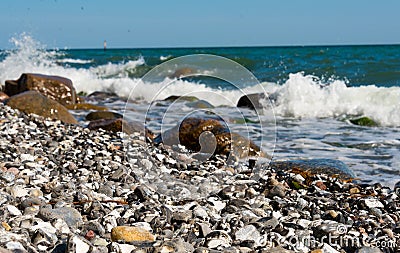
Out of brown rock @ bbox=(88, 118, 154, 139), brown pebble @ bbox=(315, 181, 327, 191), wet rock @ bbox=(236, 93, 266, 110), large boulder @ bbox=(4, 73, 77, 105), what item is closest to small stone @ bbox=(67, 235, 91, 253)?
brown pebble @ bbox=(315, 181, 327, 191)

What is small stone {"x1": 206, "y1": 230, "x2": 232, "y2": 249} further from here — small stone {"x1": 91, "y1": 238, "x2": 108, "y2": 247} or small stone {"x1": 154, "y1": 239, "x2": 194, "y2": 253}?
small stone {"x1": 91, "y1": 238, "x2": 108, "y2": 247}

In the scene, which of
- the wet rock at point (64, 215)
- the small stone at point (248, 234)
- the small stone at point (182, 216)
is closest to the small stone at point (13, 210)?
the wet rock at point (64, 215)

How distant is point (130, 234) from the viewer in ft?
7.40

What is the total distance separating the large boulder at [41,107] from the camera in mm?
6949

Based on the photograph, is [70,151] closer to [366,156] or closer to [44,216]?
[44,216]

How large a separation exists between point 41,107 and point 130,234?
17.2ft

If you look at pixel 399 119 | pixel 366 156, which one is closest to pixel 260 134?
pixel 366 156

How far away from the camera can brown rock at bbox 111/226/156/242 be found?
223 centimetres

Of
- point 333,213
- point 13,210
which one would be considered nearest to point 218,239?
point 333,213

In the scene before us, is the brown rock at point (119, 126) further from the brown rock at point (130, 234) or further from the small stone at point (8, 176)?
the brown rock at point (130, 234)

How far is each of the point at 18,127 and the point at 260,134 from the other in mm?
3153

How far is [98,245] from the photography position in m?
2.13

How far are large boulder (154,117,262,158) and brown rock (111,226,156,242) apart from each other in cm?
283

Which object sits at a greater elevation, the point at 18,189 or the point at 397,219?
the point at 18,189
